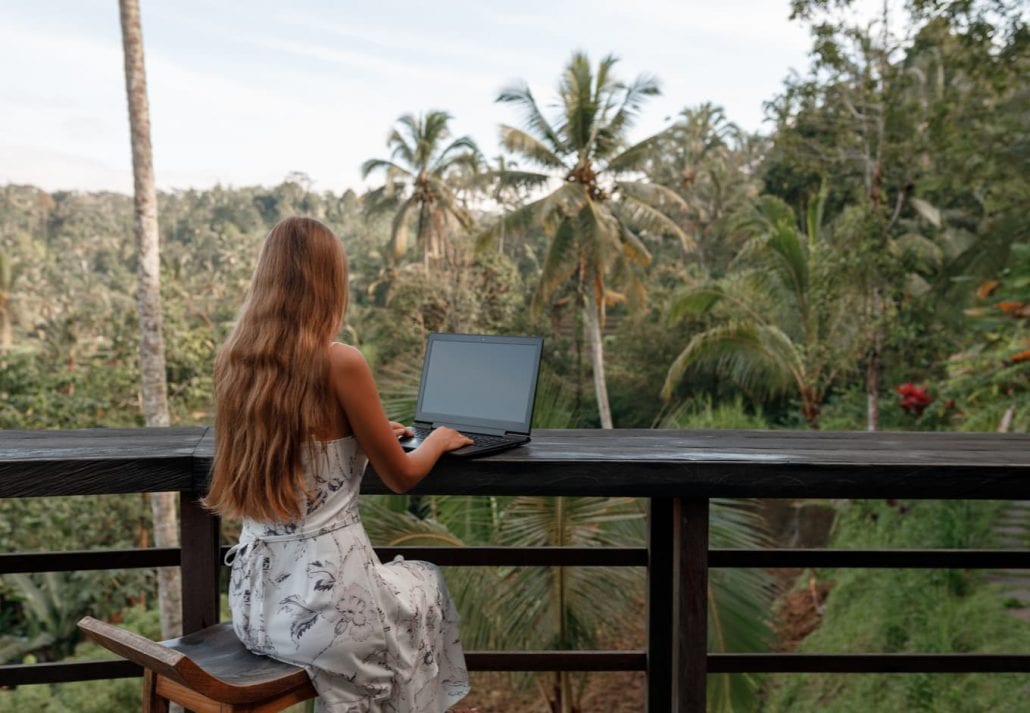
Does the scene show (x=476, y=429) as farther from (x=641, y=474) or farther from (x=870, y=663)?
(x=870, y=663)

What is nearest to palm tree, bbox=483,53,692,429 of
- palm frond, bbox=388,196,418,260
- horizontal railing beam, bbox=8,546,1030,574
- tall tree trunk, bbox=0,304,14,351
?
palm frond, bbox=388,196,418,260

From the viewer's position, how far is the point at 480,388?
1.76 metres

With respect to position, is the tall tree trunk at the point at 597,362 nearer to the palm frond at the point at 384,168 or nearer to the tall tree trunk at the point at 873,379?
the tall tree trunk at the point at 873,379

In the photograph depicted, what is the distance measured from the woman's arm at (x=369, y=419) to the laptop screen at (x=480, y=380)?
0.94 ft

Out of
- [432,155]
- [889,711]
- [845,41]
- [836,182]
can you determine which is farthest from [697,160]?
[889,711]

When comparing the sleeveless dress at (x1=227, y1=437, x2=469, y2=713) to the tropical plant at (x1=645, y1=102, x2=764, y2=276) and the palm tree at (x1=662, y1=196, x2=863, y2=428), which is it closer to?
the palm tree at (x1=662, y1=196, x2=863, y2=428)

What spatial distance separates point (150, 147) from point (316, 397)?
9.92 metres

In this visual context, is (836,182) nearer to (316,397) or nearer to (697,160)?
(697,160)

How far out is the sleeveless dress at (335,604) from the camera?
1.34m

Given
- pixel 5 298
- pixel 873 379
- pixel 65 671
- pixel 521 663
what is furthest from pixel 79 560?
pixel 5 298

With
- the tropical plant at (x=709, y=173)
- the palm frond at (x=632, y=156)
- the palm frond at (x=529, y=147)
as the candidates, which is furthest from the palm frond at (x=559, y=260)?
the tropical plant at (x=709, y=173)

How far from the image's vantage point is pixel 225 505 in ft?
4.56

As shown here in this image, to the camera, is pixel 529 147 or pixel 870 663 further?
pixel 529 147

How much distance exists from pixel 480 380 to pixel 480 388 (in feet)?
0.05
